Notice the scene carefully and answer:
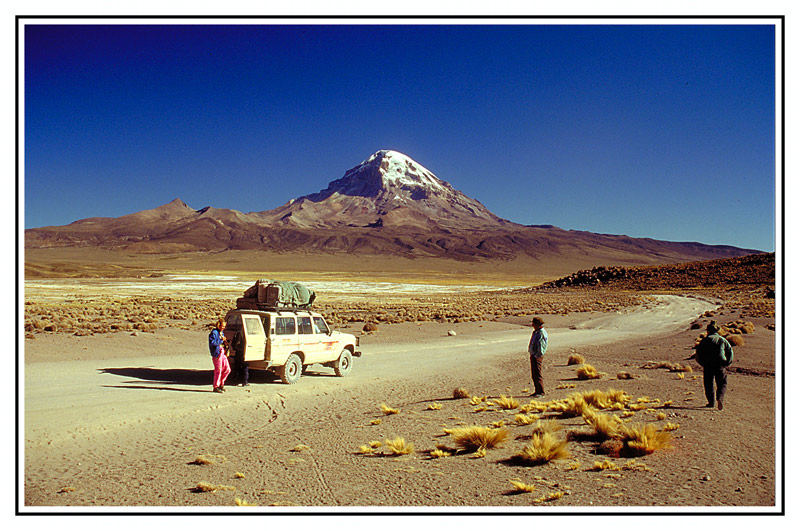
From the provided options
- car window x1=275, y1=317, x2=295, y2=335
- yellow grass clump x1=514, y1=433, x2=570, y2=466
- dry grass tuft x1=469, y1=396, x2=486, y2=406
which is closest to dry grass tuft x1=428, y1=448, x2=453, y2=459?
yellow grass clump x1=514, y1=433, x2=570, y2=466

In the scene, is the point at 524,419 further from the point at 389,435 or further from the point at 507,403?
the point at 389,435

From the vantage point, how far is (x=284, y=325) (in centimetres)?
1257

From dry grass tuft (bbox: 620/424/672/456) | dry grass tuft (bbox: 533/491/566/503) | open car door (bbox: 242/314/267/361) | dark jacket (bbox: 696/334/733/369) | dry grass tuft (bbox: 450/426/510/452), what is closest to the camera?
dry grass tuft (bbox: 533/491/566/503)

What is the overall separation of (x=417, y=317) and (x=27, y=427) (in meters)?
27.8

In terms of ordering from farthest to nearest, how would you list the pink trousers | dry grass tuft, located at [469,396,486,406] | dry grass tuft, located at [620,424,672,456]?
the pink trousers, dry grass tuft, located at [469,396,486,406], dry grass tuft, located at [620,424,672,456]

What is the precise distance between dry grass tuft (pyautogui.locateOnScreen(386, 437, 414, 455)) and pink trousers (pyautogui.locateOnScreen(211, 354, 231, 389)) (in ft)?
16.7

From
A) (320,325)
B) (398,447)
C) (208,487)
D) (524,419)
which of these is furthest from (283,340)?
(208,487)

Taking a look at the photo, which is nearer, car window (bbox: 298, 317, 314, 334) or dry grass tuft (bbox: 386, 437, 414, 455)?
dry grass tuft (bbox: 386, 437, 414, 455)

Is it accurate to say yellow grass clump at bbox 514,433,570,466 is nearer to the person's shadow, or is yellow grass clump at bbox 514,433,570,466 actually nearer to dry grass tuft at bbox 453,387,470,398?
dry grass tuft at bbox 453,387,470,398

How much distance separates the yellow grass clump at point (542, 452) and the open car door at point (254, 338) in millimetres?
6835

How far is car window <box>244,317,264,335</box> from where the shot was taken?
11773 millimetres

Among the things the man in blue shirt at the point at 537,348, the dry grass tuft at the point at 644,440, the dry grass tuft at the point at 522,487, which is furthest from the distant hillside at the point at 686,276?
the dry grass tuft at the point at 522,487
